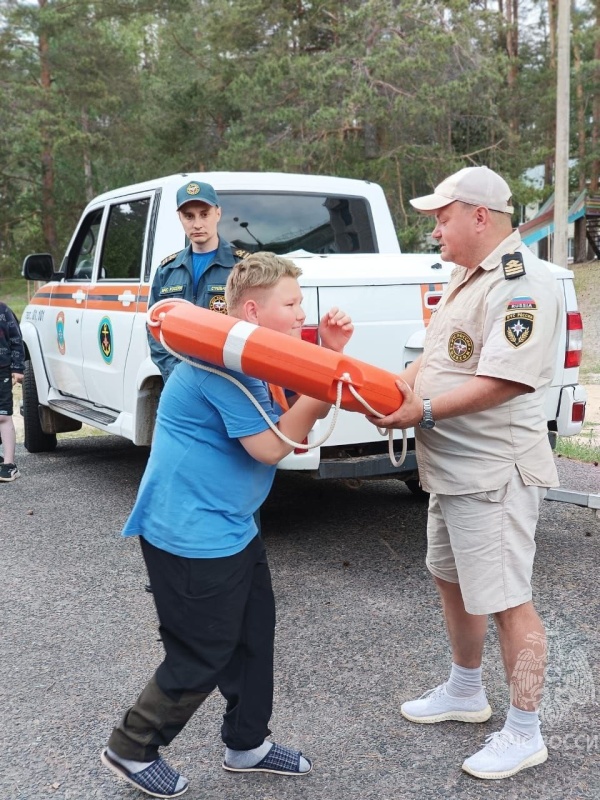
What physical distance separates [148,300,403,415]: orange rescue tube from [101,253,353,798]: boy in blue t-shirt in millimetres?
102

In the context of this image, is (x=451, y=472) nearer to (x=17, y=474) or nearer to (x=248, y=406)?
(x=248, y=406)

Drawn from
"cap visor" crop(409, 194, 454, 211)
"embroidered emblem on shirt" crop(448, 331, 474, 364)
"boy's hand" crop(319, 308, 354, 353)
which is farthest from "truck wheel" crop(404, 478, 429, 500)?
"boy's hand" crop(319, 308, 354, 353)

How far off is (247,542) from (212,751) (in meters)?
0.86

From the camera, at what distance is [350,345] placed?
4277mm

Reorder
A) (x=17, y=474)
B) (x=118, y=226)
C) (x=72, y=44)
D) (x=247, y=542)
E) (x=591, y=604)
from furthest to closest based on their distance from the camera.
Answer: (x=72, y=44)
(x=17, y=474)
(x=118, y=226)
(x=591, y=604)
(x=247, y=542)

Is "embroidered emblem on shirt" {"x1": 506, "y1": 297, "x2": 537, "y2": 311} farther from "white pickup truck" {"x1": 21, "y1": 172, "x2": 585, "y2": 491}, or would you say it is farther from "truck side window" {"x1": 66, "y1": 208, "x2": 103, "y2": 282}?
"truck side window" {"x1": 66, "y1": 208, "x2": 103, "y2": 282}

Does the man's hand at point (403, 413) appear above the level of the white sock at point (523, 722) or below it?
above

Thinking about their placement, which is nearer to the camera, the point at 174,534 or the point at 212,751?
the point at 174,534

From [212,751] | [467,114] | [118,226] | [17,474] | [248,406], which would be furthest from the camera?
[467,114]

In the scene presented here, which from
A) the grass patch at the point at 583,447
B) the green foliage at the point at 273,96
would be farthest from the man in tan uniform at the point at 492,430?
the green foliage at the point at 273,96

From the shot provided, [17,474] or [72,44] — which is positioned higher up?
[72,44]

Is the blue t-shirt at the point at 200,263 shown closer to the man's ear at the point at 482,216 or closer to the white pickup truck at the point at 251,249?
the white pickup truck at the point at 251,249

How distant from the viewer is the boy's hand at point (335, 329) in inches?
94.7

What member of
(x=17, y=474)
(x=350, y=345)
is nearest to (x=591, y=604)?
(x=350, y=345)
